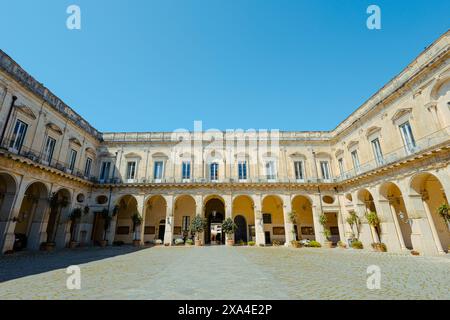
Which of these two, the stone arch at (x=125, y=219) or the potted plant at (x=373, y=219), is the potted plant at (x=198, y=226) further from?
the potted plant at (x=373, y=219)

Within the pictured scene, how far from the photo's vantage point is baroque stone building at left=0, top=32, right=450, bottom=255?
12875mm

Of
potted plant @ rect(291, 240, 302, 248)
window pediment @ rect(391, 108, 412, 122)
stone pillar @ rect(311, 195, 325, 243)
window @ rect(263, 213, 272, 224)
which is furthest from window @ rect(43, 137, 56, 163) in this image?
window pediment @ rect(391, 108, 412, 122)

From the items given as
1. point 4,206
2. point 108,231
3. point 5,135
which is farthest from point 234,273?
point 108,231

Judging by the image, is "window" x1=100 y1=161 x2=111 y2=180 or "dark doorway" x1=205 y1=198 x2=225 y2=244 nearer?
"window" x1=100 y1=161 x2=111 y2=180

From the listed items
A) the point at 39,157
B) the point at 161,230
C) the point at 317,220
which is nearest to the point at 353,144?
the point at 317,220

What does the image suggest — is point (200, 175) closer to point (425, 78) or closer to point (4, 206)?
point (4, 206)

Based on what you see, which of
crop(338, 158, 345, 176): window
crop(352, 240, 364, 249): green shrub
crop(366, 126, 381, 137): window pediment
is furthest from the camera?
crop(338, 158, 345, 176): window

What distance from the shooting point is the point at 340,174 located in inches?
830

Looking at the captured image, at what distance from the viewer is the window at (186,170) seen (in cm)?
2239

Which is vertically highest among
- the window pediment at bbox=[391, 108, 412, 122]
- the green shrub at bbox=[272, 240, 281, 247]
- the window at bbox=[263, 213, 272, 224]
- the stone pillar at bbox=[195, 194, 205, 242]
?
the window pediment at bbox=[391, 108, 412, 122]

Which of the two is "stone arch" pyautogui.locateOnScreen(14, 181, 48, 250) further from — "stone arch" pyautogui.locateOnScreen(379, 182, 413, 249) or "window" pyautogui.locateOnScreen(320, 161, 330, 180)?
"stone arch" pyautogui.locateOnScreen(379, 182, 413, 249)

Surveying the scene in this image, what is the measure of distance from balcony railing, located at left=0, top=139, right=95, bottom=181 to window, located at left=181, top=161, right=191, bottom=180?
353 inches

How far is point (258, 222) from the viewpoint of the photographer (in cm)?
2030

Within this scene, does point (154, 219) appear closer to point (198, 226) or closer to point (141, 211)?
point (141, 211)
